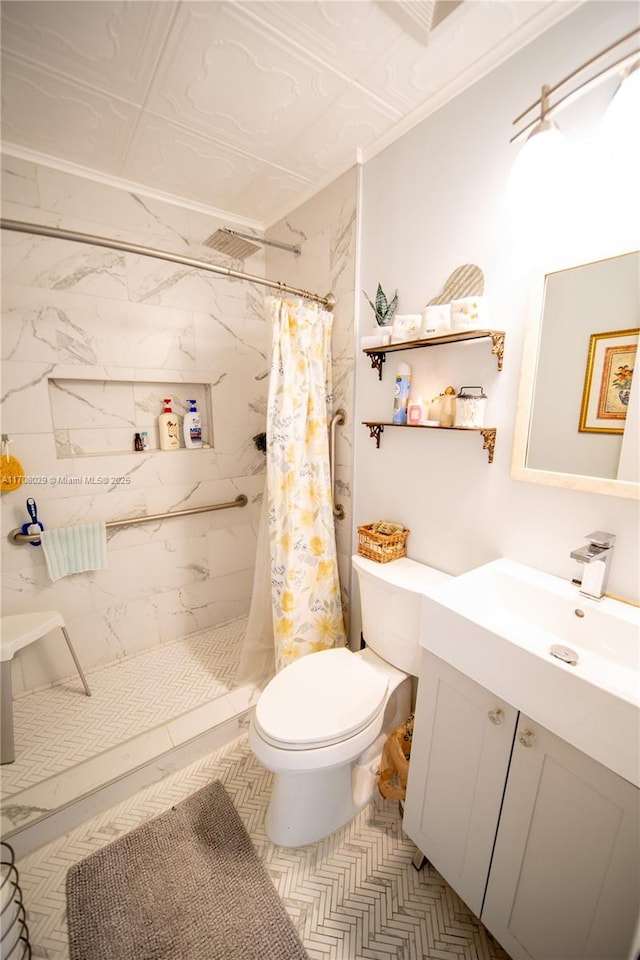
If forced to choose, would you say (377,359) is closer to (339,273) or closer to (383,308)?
(383,308)

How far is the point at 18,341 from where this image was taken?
1.61 metres

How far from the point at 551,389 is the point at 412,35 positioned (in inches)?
41.1

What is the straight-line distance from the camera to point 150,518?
6.56 feet

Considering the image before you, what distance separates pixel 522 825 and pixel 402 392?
1.27 m

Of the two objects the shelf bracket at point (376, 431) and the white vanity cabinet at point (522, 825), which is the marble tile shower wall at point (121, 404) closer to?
the shelf bracket at point (376, 431)

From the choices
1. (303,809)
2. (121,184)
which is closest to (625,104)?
(121,184)

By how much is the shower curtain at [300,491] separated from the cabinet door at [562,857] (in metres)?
0.99

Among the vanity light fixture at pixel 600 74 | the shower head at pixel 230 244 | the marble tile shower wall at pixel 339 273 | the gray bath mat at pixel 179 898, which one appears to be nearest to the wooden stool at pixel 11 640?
the gray bath mat at pixel 179 898

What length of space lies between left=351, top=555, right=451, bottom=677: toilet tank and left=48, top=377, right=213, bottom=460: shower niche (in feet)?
4.33

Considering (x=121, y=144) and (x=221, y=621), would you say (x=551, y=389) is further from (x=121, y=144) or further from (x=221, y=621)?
(x=221, y=621)

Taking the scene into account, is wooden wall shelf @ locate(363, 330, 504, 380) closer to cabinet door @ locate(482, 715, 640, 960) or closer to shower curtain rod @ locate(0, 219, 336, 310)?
shower curtain rod @ locate(0, 219, 336, 310)

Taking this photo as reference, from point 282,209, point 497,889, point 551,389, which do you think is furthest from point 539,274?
point 497,889

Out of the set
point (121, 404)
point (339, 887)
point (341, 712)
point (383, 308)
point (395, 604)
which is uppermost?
point (383, 308)

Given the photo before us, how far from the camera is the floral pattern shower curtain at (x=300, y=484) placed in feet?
5.19
